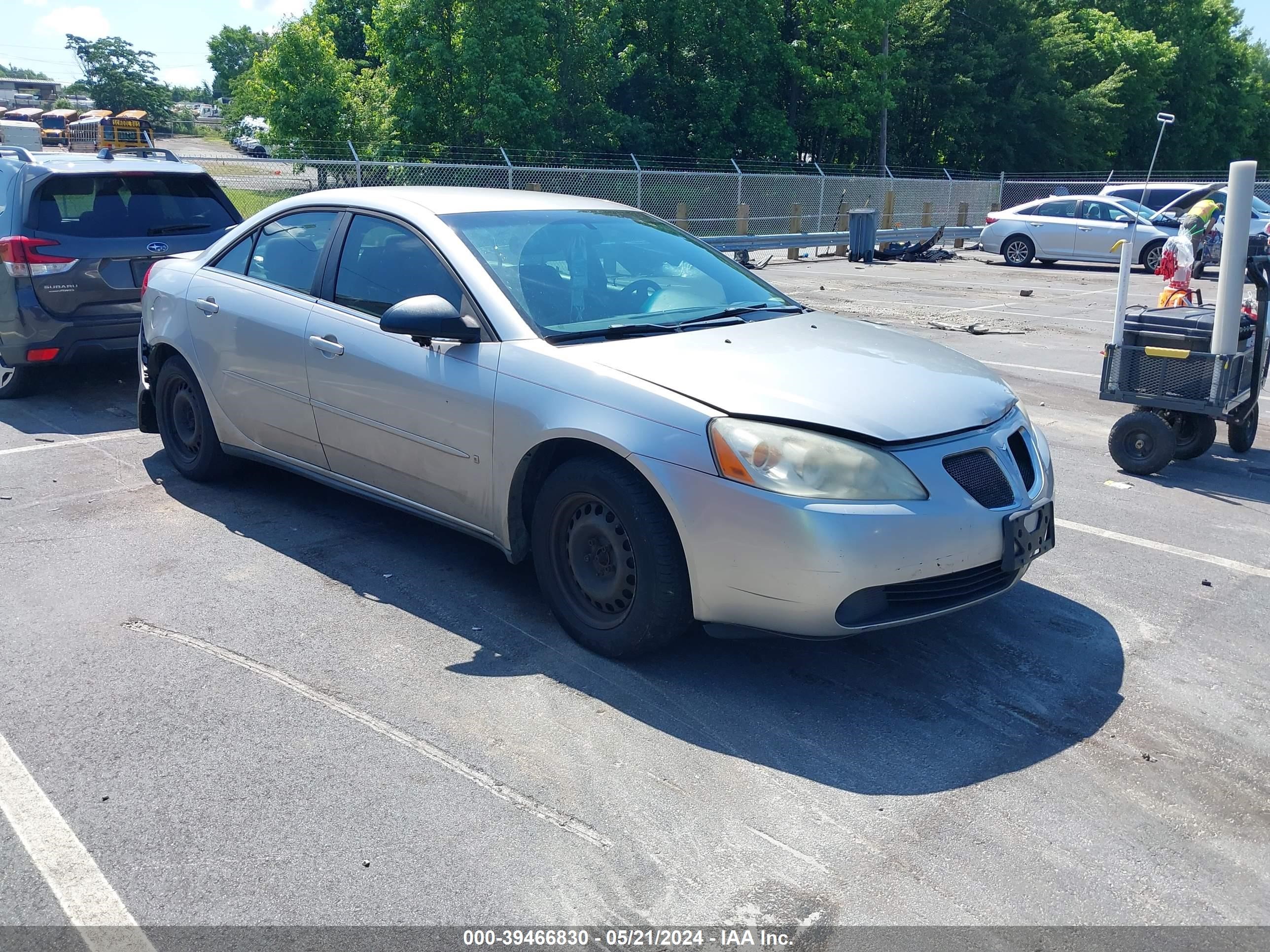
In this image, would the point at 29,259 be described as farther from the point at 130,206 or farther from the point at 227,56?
the point at 227,56

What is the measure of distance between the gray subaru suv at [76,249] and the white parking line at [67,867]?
5.21 meters

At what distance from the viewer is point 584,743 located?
11.8ft

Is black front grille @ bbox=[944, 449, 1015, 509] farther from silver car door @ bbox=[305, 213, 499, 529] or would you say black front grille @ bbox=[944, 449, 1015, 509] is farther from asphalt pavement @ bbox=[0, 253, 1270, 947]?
silver car door @ bbox=[305, 213, 499, 529]

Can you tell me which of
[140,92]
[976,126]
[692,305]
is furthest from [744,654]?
[140,92]

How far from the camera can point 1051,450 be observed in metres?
7.56

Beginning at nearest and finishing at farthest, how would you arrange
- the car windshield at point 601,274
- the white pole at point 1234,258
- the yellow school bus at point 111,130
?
1. the car windshield at point 601,274
2. the white pole at point 1234,258
3. the yellow school bus at point 111,130

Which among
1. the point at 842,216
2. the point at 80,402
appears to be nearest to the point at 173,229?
the point at 80,402

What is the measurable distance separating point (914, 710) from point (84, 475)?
5.05 metres

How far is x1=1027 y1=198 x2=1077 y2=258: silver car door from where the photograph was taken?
76.1 feet

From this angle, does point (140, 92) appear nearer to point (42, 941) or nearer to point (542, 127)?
point (542, 127)

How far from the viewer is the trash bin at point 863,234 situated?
23812 mm

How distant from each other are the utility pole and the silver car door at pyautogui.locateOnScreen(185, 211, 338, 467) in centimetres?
3955

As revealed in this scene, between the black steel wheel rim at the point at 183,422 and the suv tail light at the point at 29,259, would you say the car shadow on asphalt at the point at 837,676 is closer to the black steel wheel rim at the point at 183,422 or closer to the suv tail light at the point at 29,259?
the black steel wheel rim at the point at 183,422

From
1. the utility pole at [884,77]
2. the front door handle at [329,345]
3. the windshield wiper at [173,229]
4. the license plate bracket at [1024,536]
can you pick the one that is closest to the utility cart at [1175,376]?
the license plate bracket at [1024,536]
